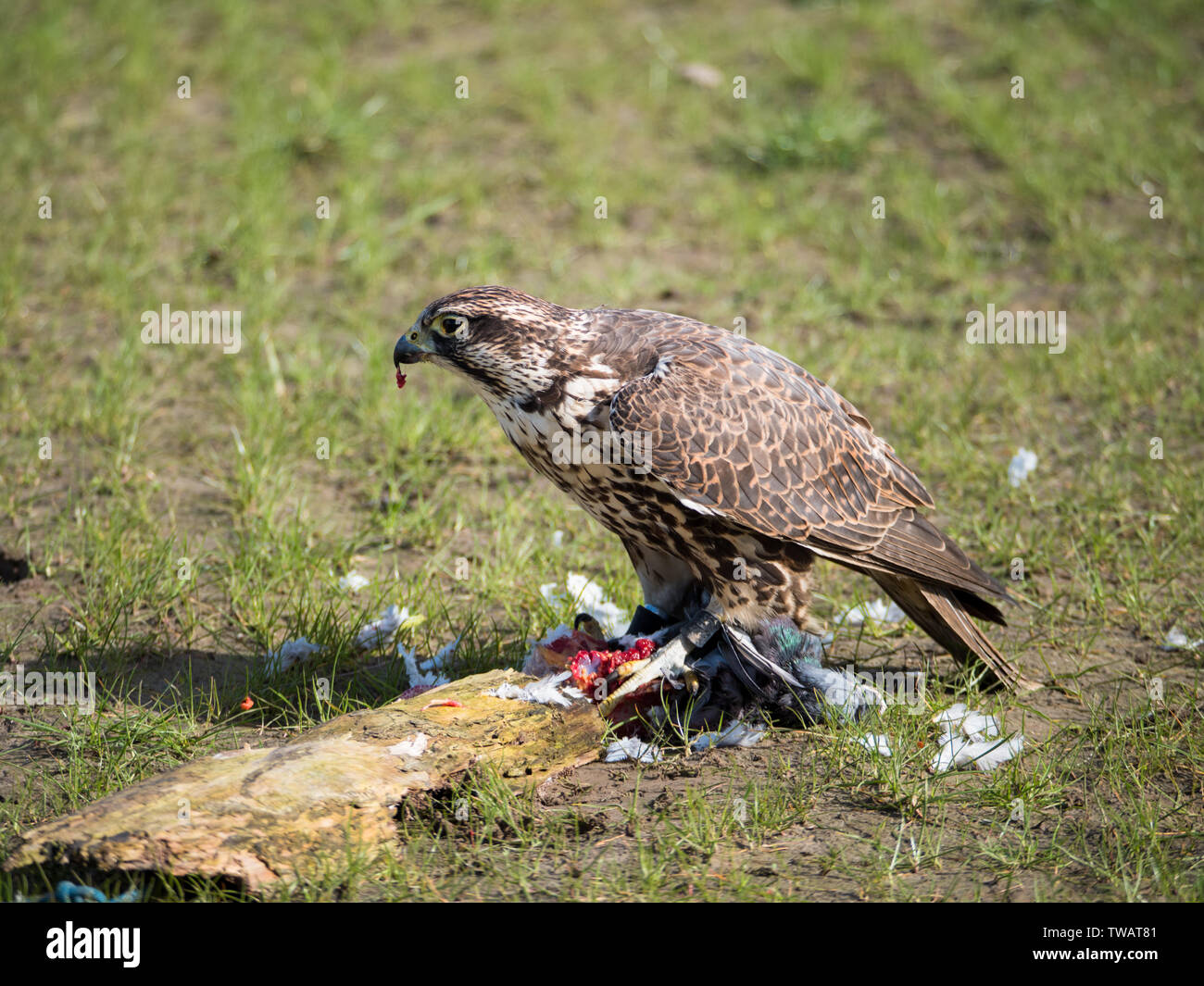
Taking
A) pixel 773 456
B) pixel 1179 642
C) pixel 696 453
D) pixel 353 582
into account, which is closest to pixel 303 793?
pixel 696 453

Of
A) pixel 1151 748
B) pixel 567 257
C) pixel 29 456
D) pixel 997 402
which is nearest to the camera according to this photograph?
pixel 1151 748

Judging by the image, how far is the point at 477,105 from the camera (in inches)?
346

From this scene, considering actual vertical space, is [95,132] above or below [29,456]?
above

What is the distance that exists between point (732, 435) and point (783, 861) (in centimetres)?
135

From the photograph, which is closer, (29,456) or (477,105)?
(29,456)

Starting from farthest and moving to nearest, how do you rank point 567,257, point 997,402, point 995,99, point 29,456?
1. point 995,99
2. point 567,257
3. point 997,402
4. point 29,456

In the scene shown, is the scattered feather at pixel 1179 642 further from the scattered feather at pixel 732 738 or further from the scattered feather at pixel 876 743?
the scattered feather at pixel 732 738

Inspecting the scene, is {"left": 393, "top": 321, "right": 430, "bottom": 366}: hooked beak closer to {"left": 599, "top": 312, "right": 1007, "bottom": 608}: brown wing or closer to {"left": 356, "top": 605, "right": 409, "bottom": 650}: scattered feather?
{"left": 599, "top": 312, "right": 1007, "bottom": 608}: brown wing

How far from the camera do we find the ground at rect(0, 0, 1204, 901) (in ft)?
11.6

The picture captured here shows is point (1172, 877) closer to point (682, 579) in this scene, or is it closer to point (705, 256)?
point (682, 579)

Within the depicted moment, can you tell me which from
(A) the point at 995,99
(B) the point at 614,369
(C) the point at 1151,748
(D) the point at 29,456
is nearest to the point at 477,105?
(A) the point at 995,99

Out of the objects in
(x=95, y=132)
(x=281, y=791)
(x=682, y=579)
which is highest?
(x=95, y=132)

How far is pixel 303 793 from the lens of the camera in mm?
3090

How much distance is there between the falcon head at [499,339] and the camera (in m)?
3.84
